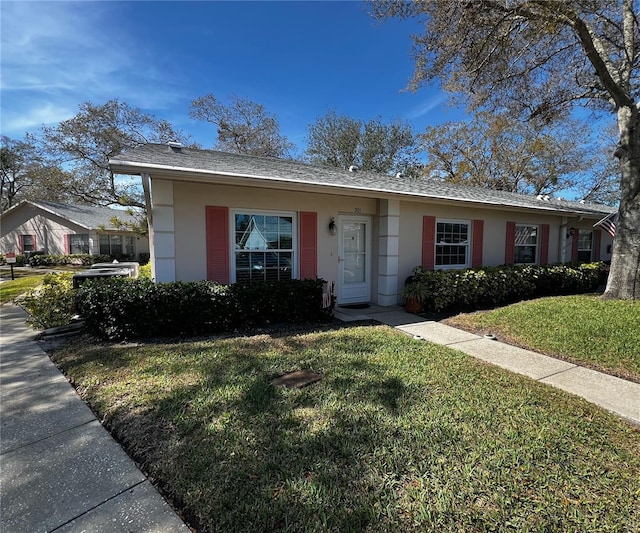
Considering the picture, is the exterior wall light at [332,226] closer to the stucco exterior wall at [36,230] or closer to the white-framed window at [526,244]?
the white-framed window at [526,244]

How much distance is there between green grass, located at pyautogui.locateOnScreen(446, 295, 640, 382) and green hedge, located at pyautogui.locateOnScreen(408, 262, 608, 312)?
676mm

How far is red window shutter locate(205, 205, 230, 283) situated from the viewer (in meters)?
6.42

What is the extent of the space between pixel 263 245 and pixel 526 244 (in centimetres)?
905

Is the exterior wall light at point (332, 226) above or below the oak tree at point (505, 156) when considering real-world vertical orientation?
below

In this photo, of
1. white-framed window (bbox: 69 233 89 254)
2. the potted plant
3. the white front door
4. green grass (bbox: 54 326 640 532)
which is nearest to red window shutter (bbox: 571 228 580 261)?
the potted plant

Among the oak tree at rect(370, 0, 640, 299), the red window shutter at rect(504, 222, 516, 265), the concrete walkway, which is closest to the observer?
the concrete walkway

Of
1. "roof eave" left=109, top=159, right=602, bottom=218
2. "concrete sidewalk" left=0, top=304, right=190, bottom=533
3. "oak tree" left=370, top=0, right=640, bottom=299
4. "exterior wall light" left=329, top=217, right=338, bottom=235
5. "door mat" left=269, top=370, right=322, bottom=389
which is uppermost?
"oak tree" left=370, top=0, right=640, bottom=299

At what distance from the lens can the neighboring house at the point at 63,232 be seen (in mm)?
22016

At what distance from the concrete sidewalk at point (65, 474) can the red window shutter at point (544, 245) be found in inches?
499

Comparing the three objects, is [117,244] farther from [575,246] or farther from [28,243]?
[575,246]

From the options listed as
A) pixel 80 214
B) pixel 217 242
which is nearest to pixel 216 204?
pixel 217 242

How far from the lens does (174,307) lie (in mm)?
5340

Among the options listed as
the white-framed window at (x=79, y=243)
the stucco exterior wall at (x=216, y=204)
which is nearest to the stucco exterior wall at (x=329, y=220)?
the stucco exterior wall at (x=216, y=204)

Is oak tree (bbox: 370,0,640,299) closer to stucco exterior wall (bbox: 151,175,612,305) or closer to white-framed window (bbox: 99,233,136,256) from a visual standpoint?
stucco exterior wall (bbox: 151,175,612,305)
